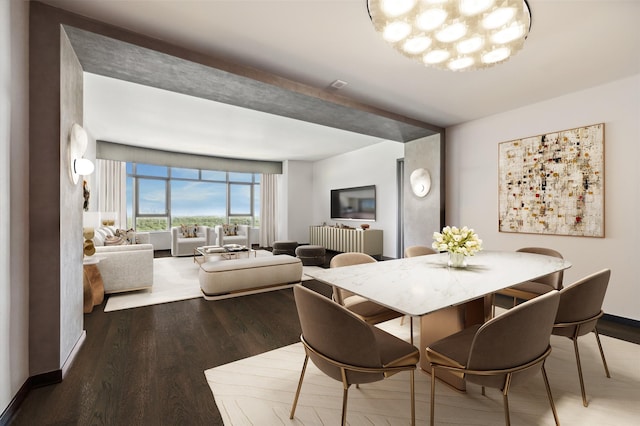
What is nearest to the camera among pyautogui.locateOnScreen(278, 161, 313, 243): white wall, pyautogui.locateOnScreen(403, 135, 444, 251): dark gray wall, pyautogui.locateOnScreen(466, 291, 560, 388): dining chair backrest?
pyautogui.locateOnScreen(466, 291, 560, 388): dining chair backrest

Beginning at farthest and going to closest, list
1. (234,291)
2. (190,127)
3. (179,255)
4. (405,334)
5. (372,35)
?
(179,255)
(190,127)
(234,291)
(405,334)
(372,35)

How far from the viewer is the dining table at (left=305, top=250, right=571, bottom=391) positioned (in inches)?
50.9

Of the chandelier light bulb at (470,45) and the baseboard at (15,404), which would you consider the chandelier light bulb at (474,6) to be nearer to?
the chandelier light bulb at (470,45)

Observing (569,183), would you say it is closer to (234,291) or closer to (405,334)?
(405,334)

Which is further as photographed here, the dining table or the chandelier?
the chandelier

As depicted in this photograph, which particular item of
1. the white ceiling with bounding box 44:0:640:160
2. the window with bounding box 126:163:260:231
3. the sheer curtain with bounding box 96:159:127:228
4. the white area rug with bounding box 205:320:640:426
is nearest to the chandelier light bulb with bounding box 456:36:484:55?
the white ceiling with bounding box 44:0:640:160

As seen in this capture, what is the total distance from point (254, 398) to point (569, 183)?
12.7ft

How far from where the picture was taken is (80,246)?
2299 millimetres

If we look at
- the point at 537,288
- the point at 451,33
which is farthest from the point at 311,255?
the point at 451,33

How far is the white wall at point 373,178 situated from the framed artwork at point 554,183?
93.3 inches

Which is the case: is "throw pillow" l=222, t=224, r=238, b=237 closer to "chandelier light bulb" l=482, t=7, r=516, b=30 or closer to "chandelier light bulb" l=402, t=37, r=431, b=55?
"chandelier light bulb" l=402, t=37, r=431, b=55

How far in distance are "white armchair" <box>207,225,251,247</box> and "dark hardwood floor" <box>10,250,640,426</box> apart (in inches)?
136

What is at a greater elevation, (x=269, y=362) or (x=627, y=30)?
(x=627, y=30)

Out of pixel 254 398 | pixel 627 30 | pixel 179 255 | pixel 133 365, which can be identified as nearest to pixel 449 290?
pixel 254 398
